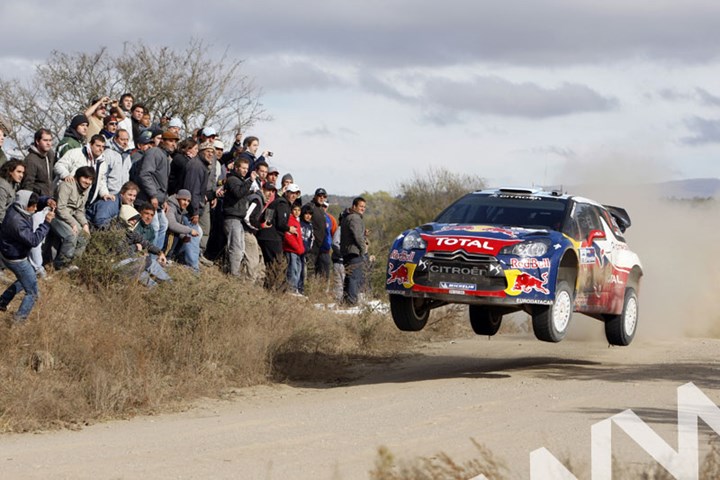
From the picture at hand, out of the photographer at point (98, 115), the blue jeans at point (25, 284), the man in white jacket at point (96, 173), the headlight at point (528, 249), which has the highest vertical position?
the photographer at point (98, 115)

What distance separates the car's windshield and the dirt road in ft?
6.83

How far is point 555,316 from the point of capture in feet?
49.1

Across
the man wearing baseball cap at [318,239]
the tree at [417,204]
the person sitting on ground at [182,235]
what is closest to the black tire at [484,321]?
the person sitting on ground at [182,235]

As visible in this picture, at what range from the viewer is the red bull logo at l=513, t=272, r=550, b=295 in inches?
574

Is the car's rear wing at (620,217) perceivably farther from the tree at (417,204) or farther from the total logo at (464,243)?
the tree at (417,204)

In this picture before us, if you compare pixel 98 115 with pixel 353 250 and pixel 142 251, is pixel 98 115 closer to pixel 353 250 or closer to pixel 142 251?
pixel 142 251

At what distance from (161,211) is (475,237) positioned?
5202 millimetres

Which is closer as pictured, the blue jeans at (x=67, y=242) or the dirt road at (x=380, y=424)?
the dirt road at (x=380, y=424)

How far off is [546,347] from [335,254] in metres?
4.44

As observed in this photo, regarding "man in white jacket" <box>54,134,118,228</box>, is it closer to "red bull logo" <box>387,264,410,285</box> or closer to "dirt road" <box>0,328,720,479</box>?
"dirt road" <box>0,328,720,479</box>

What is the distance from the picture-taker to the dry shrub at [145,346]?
44.0ft

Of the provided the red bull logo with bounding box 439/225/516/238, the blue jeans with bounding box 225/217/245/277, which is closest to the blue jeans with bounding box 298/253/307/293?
the blue jeans with bounding box 225/217/245/277

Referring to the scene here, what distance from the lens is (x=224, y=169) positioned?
20906mm

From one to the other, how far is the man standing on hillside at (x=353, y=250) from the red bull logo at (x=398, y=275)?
665 cm
